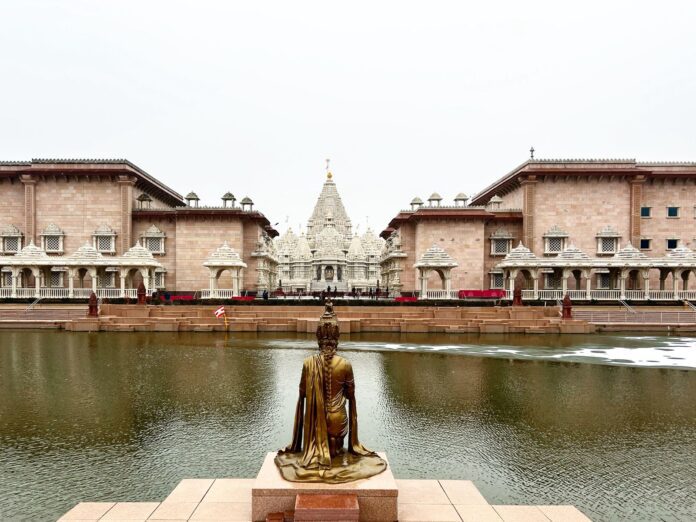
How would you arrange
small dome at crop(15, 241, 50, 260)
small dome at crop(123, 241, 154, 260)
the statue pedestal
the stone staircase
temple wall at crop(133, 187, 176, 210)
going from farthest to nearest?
1. temple wall at crop(133, 187, 176, 210)
2. small dome at crop(123, 241, 154, 260)
3. small dome at crop(15, 241, 50, 260)
4. the stone staircase
5. the statue pedestal

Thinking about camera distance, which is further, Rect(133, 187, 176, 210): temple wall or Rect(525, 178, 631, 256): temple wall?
Rect(133, 187, 176, 210): temple wall

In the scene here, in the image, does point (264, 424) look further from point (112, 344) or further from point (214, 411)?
point (112, 344)

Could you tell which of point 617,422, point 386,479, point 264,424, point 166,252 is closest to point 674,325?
point 617,422

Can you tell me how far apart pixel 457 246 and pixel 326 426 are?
129ft

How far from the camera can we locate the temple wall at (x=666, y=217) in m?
45.0

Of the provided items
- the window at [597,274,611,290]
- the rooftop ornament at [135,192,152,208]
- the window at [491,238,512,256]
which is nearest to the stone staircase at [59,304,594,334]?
the window at [491,238,512,256]

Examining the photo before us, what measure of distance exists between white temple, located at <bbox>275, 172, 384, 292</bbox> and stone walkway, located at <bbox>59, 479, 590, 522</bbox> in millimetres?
56181

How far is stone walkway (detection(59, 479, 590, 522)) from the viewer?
582 cm

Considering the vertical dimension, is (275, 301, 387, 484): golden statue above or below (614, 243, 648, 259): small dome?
below

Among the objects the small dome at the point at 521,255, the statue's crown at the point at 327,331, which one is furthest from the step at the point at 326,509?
the small dome at the point at 521,255

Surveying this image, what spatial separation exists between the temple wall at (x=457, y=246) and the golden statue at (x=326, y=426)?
126 ft

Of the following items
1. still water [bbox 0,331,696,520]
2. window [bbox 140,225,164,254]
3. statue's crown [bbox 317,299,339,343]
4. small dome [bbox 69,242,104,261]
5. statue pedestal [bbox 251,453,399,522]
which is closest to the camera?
statue pedestal [bbox 251,453,399,522]

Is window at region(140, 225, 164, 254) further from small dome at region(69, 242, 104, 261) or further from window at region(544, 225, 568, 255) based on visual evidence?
window at region(544, 225, 568, 255)

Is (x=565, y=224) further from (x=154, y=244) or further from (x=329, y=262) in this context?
(x=154, y=244)
